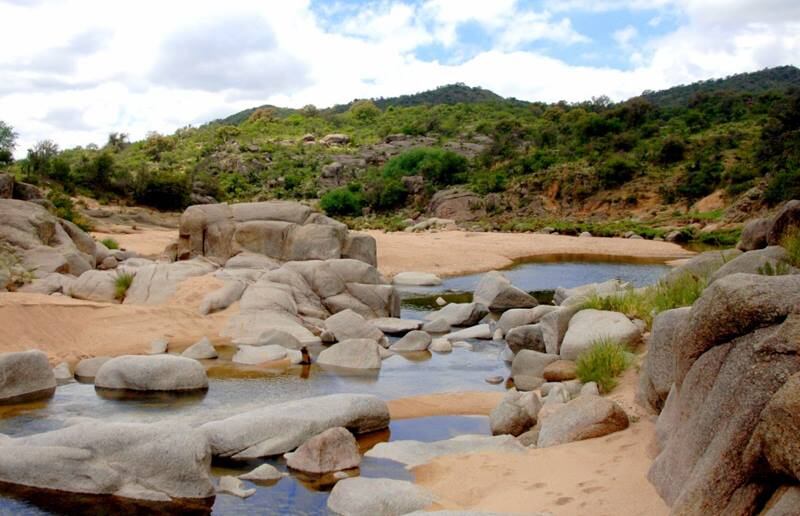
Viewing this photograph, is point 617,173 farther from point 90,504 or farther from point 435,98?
point 435,98

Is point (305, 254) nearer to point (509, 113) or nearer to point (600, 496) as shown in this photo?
point (600, 496)

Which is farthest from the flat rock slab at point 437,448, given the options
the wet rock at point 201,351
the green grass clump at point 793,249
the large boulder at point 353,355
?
the wet rock at point 201,351

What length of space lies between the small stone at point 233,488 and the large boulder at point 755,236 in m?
10.2

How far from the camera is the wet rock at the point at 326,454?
9219mm

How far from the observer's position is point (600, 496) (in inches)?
283

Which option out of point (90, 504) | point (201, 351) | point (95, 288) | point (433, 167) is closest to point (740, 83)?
point (433, 167)

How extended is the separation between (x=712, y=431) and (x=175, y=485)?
17.4 ft

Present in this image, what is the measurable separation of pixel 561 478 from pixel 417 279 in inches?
869

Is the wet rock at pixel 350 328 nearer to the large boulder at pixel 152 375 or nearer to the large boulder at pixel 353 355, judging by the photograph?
the large boulder at pixel 353 355

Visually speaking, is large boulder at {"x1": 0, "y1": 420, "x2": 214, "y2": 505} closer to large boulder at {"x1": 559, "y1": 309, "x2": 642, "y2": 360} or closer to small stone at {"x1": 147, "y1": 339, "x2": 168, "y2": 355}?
large boulder at {"x1": 559, "y1": 309, "x2": 642, "y2": 360}

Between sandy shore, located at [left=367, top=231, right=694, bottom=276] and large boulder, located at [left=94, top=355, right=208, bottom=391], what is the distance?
63.2 ft

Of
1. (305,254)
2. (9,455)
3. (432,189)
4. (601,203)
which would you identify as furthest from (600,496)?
(432,189)

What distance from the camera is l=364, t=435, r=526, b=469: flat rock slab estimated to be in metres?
9.60

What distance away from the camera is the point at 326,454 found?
931 centimetres
